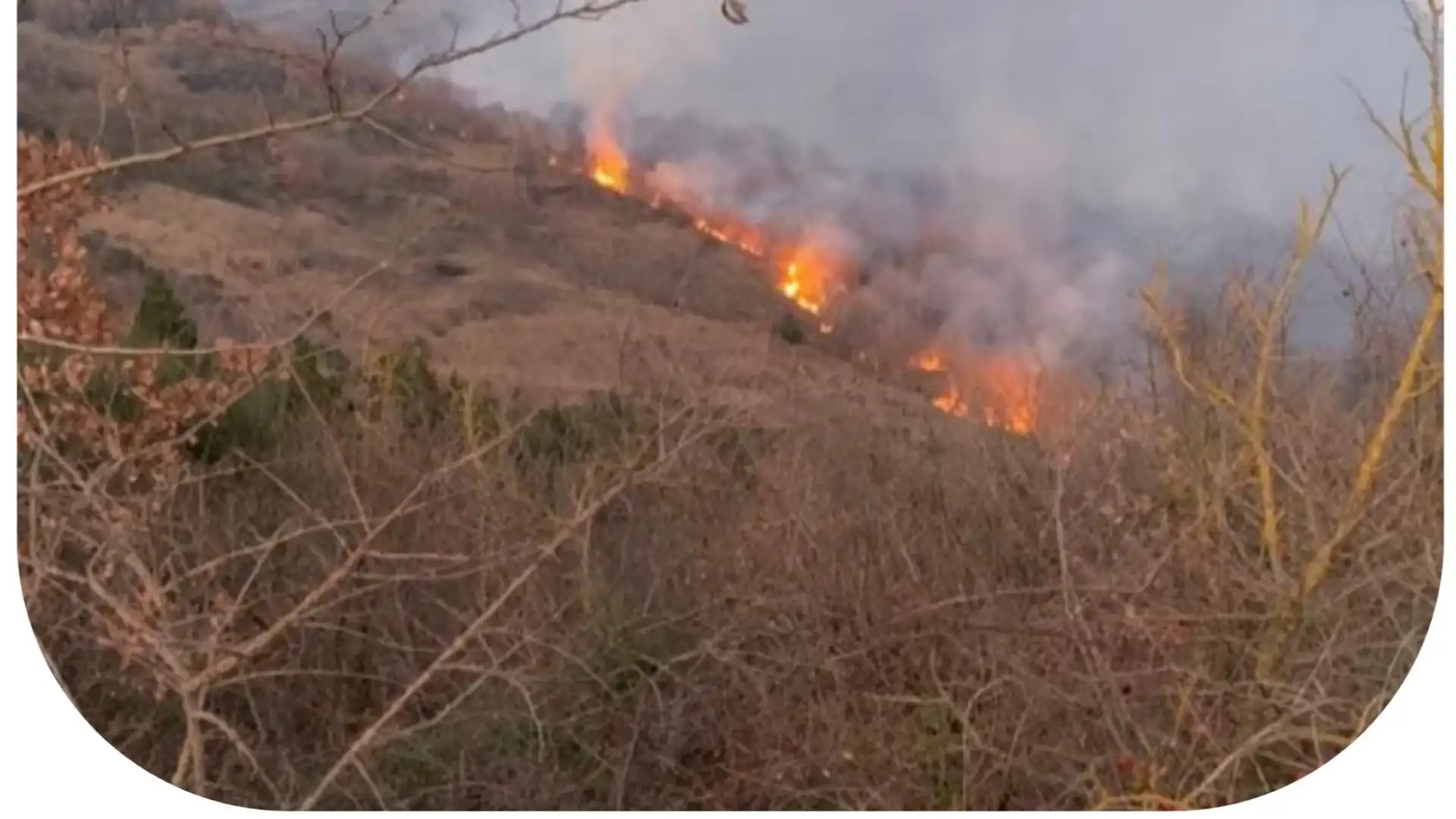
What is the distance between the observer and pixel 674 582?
1202 mm

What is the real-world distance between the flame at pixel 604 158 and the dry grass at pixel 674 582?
18 centimetres

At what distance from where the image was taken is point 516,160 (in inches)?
48.3

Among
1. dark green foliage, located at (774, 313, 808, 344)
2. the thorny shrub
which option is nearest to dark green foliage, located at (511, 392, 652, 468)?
dark green foliage, located at (774, 313, 808, 344)

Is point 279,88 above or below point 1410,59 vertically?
below

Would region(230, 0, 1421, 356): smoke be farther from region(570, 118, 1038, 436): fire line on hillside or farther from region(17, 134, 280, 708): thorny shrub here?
region(17, 134, 280, 708): thorny shrub

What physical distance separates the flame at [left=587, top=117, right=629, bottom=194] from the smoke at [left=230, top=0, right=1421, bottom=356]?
15mm

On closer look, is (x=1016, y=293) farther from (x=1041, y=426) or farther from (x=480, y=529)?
(x=480, y=529)

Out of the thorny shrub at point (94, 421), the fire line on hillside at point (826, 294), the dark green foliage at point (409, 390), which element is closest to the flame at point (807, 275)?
the fire line on hillside at point (826, 294)

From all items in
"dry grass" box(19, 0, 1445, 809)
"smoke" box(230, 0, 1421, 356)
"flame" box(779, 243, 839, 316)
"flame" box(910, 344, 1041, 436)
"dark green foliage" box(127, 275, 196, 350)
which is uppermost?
"smoke" box(230, 0, 1421, 356)

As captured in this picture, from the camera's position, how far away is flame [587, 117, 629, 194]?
1.22 meters

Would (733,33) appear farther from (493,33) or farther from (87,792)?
(87,792)

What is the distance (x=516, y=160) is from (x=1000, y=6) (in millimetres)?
516

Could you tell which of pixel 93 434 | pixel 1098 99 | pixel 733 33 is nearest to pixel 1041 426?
pixel 1098 99

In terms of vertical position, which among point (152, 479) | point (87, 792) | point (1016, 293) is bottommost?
point (87, 792)
